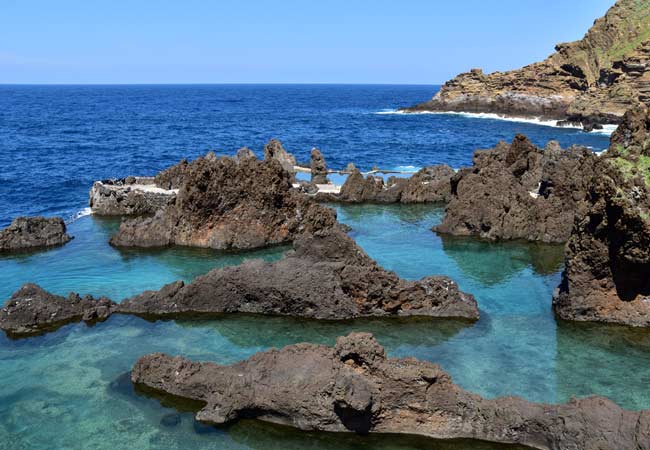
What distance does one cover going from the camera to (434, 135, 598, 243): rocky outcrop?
108ft

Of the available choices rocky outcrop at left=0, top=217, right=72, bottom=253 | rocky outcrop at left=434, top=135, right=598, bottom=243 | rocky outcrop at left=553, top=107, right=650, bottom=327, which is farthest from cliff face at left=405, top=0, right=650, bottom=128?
rocky outcrop at left=0, top=217, right=72, bottom=253

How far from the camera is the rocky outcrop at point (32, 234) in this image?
31.5 metres

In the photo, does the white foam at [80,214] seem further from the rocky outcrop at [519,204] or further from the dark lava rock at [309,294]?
the rocky outcrop at [519,204]

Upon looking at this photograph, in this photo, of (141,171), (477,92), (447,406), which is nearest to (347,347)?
(447,406)

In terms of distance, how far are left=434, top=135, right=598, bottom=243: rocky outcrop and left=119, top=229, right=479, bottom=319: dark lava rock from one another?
37.5ft

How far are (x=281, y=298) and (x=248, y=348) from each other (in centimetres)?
297

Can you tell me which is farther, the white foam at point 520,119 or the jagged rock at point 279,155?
the white foam at point 520,119

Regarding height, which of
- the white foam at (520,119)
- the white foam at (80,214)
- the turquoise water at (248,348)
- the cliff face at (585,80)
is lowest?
the white foam at (80,214)

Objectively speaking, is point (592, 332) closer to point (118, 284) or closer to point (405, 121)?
point (118, 284)

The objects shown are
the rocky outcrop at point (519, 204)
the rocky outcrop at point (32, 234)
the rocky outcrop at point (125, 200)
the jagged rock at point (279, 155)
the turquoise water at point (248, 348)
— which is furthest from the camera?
the jagged rock at point (279, 155)

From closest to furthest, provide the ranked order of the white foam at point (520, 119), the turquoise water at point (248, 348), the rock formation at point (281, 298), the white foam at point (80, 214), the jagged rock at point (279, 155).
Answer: the turquoise water at point (248, 348) → the rock formation at point (281, 298) → the white foam at point (80, 214) → the jagged rock at point (279, 155) → the white foam at point (520, 119)

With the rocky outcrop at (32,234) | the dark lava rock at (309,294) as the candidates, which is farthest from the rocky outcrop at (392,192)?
the dark lava rock at (309,294)

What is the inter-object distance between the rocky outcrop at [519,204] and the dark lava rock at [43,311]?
1966cm

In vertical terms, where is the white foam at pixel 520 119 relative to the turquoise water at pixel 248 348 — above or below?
above
